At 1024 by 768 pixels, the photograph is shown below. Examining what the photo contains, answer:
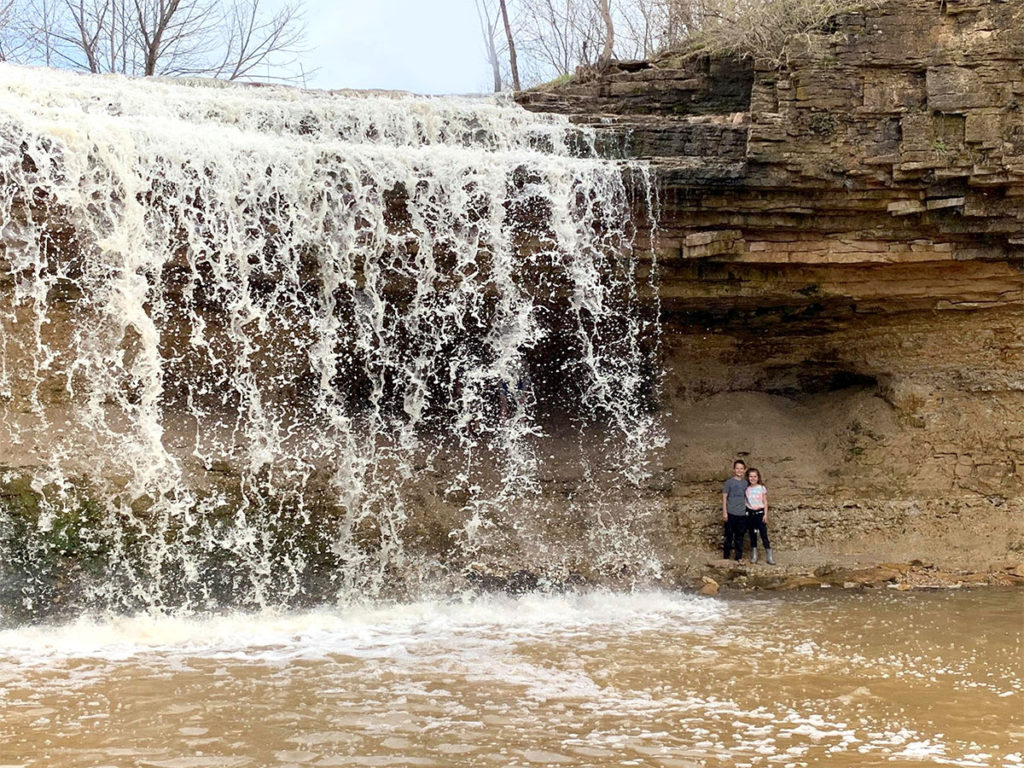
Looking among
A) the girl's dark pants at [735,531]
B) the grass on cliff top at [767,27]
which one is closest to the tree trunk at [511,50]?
the grass on cliff top at [767,27]

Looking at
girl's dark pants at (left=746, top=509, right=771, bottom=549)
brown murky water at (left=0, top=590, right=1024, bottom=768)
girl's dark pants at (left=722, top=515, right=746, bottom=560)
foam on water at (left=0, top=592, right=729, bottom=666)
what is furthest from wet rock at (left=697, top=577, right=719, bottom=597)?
brown murky water at (left=0, top=590, right=1024, bottom=768)

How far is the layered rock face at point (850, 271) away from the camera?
32.1ft

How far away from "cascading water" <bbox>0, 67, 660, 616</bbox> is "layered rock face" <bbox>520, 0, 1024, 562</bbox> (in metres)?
0.85

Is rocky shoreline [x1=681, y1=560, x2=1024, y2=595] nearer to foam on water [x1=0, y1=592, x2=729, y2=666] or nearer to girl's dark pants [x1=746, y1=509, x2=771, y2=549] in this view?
girl's dark pants [x1=746, y1=509, x2=771, y2=549]

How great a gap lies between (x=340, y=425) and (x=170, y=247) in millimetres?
2483

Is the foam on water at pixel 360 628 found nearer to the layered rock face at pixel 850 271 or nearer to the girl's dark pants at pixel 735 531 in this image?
the girl's dark pants at pixel 735 531

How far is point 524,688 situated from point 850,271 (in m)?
6.31

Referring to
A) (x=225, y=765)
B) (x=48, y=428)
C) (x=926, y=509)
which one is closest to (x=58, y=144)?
(x=48, y=428)

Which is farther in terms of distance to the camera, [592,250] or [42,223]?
[592,250]

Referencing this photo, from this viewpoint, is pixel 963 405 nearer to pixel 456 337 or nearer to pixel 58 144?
pixel 456 337

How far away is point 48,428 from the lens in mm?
9688

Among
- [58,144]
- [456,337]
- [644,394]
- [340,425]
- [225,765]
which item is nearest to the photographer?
[225,765]

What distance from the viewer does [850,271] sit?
1056 centimetres

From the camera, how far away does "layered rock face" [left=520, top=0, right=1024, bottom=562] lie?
979cm
